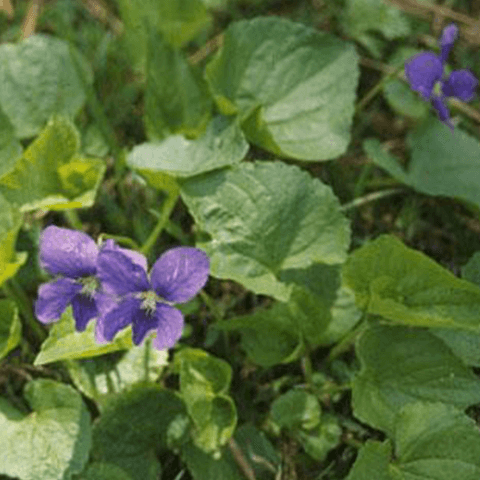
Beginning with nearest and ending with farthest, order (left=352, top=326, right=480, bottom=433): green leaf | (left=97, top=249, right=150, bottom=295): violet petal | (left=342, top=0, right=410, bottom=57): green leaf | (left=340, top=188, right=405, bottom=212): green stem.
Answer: (left=97, top=249, right=150, bottom=295): violet petal < (left=352, top=326, right=480, bottom=433): green leaf < (left=340, top=188, right=405, bottom=212): green stem < (left=342, top=0, right=410, bottom=57): green leaf

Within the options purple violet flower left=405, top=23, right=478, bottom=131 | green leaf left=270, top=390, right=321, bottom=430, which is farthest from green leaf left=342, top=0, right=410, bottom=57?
green leaf left=270, top=390, right=321, bottom=430

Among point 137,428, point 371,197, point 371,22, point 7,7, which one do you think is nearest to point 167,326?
point 137,428

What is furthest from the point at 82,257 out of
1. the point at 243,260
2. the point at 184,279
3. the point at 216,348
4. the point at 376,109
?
the point at 376,109

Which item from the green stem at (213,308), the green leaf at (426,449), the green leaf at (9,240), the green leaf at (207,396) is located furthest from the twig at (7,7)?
the green leaf at (426,449)

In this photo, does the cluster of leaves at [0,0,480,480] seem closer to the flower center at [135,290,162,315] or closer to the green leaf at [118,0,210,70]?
the green leaf at [118,0,210,70]

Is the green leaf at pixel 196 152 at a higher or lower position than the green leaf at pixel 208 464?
higher

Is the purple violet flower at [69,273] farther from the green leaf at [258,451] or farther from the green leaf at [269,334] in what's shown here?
the green leaf at [258,451]
